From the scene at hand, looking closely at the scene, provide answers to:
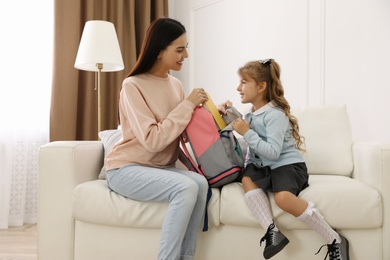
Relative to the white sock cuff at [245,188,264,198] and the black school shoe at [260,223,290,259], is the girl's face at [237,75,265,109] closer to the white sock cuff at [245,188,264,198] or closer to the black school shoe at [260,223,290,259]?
the white sock cuff at [245,188,264,198]

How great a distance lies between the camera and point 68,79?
10.8 feet

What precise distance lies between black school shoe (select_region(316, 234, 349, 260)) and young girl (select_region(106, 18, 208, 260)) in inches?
20.3

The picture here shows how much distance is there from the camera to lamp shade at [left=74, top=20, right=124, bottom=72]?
9.15 ft

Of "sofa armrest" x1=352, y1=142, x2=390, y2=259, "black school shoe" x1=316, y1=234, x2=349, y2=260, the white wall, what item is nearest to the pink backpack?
"black school shoe" x1=316, y1=234, x2=349, y2=260

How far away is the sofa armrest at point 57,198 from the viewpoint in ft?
6.23

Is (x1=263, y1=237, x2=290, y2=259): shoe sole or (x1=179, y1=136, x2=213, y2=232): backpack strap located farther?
(x1=179, y1=136, x2=213, y2=232): backpack strap

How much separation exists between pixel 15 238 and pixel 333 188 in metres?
2.02

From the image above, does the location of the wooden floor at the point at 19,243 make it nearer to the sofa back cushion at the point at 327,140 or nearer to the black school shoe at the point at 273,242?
the black school shoe at the point at 273,242

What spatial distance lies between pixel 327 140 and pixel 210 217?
83cm

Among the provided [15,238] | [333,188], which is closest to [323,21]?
[333,188]

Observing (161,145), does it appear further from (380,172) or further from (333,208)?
(380,172)

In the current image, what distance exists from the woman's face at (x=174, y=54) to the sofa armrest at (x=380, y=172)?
92 centimetres

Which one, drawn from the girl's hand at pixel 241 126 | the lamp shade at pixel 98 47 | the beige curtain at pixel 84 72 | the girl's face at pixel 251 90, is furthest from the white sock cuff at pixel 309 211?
the beige curtain at pixel 84 72

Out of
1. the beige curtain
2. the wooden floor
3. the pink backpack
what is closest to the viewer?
the pink backpack
